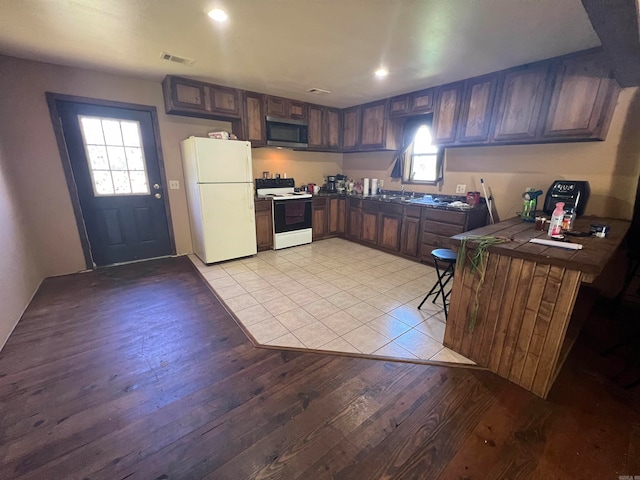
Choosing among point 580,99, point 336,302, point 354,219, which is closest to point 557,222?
point 580,99

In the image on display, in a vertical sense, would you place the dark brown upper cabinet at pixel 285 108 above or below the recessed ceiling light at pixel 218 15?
below

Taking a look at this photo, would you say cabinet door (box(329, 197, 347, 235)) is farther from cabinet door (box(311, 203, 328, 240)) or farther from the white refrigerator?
the white refrigerator

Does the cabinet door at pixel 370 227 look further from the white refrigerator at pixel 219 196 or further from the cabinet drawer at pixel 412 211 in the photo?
the white refrigerator at pixel 219 196

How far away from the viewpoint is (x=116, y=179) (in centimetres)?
343

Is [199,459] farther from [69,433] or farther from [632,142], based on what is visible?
[632,142]

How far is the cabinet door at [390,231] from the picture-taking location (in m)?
4.07

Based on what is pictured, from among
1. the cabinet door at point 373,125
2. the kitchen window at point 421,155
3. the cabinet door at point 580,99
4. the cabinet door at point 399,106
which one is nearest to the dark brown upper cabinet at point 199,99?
the cabinet door at point 373,125

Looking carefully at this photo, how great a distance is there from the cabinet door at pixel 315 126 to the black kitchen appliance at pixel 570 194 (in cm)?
340

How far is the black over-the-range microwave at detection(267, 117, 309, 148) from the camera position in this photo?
4.12 metres

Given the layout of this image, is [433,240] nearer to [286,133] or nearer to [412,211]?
[412,211]

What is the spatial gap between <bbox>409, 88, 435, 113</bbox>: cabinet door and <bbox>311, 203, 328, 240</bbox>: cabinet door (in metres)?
2.12

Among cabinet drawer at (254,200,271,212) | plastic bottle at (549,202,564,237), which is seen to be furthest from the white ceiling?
cabinet drawer at (254,200,271,212)

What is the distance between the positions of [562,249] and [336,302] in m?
1.83

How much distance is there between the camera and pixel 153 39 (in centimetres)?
227
